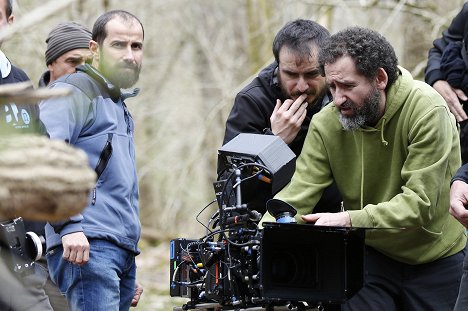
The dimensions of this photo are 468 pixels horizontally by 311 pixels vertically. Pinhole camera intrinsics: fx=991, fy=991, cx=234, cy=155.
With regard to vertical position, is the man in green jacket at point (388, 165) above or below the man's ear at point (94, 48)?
below

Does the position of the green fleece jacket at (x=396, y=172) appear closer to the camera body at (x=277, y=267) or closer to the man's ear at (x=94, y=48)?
the camera body at (x=277, y=267)

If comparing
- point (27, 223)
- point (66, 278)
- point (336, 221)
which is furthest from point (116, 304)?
point (336, 221)

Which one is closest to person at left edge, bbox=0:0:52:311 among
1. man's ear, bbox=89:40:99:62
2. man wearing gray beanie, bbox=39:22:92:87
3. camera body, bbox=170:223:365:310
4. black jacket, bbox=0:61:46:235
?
black jacket, bbox=0:61:46:235

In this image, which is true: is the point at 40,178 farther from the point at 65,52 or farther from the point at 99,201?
the point at 65,52

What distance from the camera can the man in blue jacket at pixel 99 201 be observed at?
477 cm

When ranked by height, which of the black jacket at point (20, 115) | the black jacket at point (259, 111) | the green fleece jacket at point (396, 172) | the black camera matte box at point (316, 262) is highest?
the black jacket at point (20, 115)

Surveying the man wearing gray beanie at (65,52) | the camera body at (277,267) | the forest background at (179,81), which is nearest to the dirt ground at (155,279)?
the forest background at (179,81)

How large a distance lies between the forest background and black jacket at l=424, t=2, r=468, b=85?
6.44 meters

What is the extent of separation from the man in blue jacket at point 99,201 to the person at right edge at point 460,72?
1.89 metres

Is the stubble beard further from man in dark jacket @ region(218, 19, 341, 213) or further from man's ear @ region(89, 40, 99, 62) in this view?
man's ear @ region(89, 40, 99, 62)

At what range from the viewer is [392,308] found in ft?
16.5

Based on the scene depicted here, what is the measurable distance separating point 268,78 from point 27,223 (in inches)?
60.8

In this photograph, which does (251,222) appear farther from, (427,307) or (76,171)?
(76,171)

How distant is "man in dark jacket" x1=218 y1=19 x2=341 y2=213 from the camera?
17.5 ft
